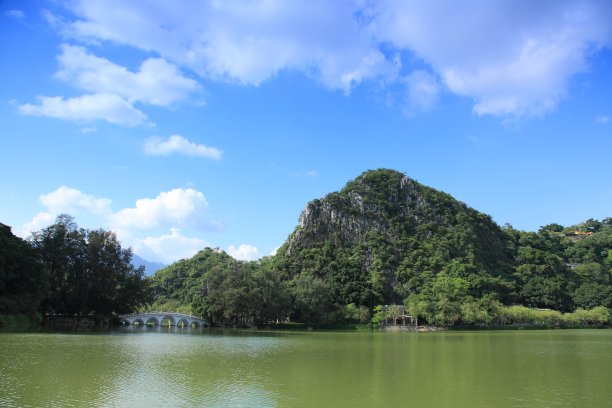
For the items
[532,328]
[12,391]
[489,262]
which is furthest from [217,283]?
[489,262]

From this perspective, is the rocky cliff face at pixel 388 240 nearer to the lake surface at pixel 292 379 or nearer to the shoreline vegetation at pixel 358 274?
the shoreline vegetation at pixel 358 274

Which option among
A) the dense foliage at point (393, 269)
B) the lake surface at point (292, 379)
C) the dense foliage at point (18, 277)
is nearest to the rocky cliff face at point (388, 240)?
the dense foliage at point (393, 269)

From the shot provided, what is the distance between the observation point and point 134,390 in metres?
17.1

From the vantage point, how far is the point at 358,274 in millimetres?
97250

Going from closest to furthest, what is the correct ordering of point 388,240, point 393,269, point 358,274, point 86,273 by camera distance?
point 86,273 → point 358,274 → point 393,269 → point 388,240

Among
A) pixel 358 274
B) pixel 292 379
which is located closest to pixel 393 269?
pixel 358 274

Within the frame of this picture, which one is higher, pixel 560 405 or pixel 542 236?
pixel 542 236

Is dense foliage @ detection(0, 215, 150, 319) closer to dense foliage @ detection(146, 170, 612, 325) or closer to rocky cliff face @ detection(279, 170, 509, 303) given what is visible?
dense foliage @ detection(146, 170, 612, 325)

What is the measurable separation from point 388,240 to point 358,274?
827 inches

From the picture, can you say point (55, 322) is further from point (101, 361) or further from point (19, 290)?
point (101, 361)

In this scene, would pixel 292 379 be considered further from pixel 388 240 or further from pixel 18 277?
pixel 388 240

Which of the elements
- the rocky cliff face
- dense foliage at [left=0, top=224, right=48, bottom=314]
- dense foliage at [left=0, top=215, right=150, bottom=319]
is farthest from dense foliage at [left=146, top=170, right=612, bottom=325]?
dense foliage at [left=0, top=224, right=48, bottom=314]

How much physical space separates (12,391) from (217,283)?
196 feet

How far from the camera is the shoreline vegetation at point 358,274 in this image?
6388cm
